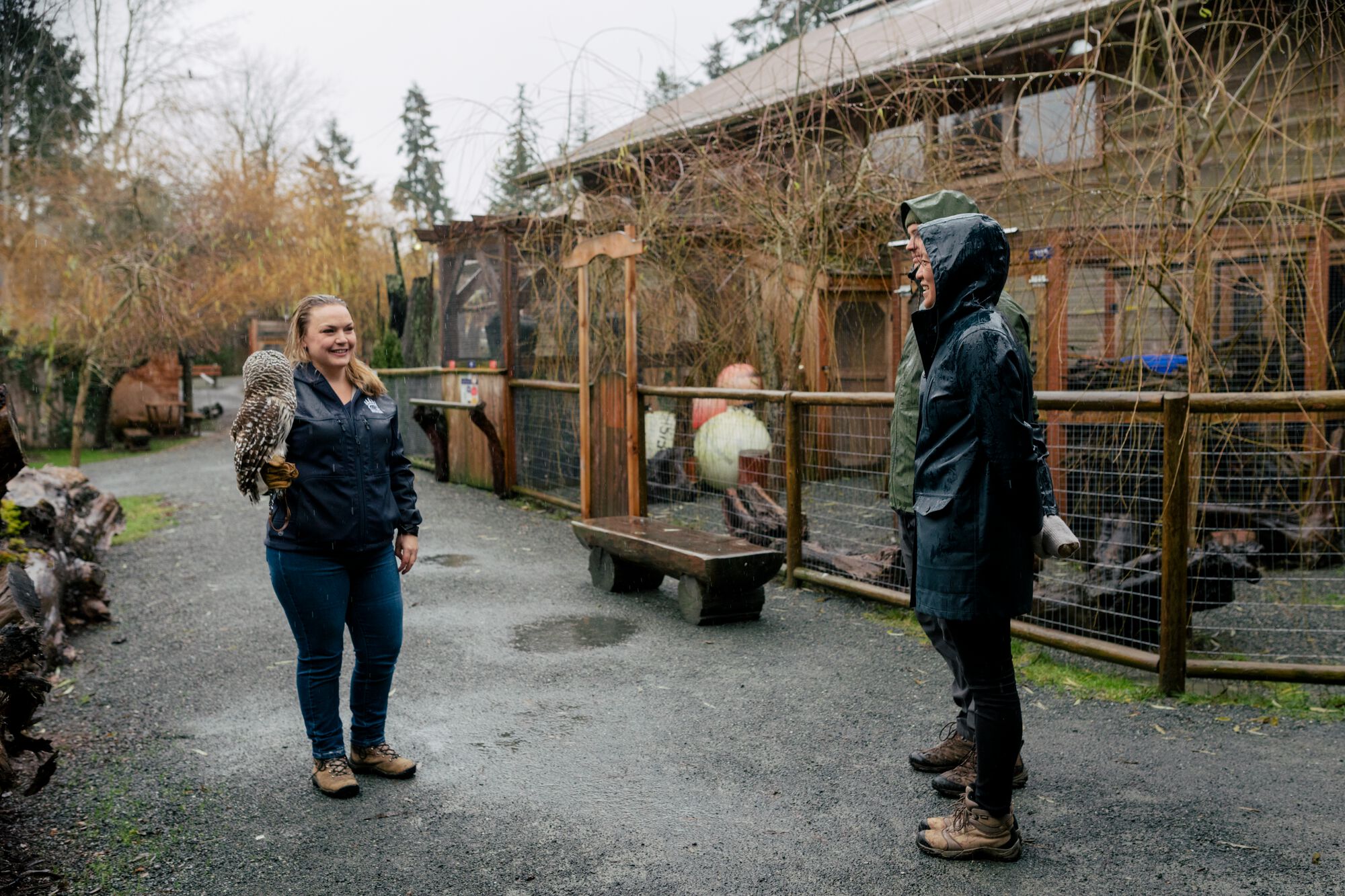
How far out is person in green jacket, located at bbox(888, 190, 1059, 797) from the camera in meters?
3.63

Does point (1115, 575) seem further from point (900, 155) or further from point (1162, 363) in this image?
point (900, 155)

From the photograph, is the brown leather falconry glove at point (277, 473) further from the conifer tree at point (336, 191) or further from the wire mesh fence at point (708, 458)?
the conifer tree at point (336, 191)

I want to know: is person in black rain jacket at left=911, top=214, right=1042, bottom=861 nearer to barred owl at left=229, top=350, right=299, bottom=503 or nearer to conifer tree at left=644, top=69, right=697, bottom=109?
barred owl at left=229, top=350, right=299, bottom=503

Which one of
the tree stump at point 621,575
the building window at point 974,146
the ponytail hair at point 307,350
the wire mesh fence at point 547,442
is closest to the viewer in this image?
Result: the ponytail hair at point 307,350

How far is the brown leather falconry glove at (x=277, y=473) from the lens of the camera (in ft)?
11.3

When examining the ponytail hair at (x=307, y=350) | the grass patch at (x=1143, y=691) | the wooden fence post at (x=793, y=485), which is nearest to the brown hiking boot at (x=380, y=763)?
the ponytail hair at (x=307, y=350)

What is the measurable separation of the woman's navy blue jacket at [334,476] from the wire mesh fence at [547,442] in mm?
5923

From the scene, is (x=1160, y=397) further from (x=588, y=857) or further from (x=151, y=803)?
(x=151, y=803)

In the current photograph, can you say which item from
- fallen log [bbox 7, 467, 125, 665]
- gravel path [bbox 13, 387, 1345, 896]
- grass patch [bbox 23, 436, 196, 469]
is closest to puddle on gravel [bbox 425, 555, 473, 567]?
gravel path [bbox 13, 387, 1345, 896]

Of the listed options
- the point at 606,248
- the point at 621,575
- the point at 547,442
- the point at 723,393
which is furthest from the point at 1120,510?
the point at 547,442

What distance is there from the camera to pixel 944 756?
3852 millimetres

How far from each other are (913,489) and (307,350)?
2.17 metres

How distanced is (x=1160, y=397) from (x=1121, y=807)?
189cm

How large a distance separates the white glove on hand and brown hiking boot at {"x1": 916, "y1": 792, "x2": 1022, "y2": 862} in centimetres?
80
